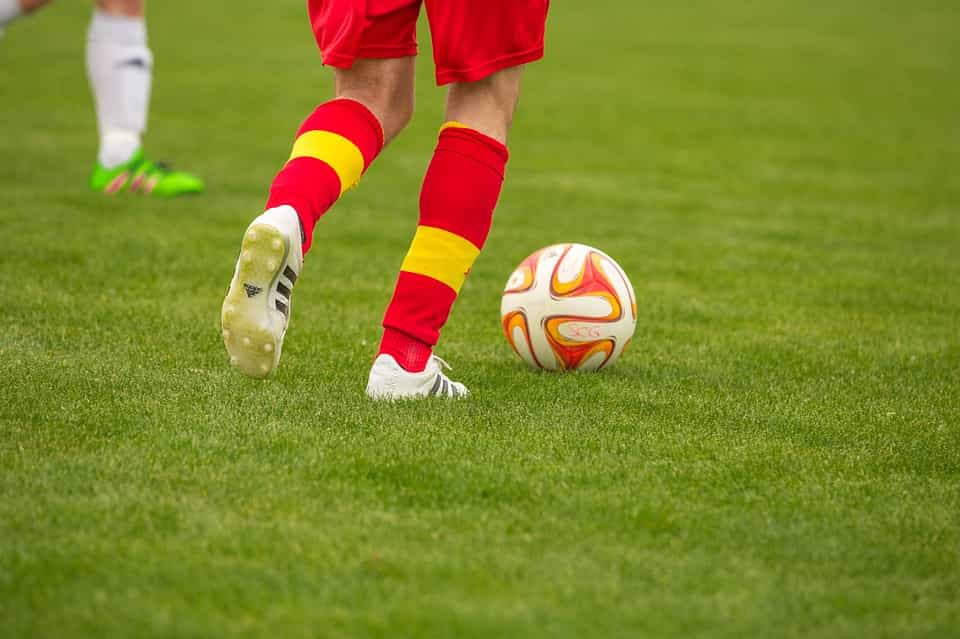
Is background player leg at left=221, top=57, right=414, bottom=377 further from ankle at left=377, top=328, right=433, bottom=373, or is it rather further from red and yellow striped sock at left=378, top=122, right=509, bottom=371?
ankle at left=377, top=328, right=433, bottom=373

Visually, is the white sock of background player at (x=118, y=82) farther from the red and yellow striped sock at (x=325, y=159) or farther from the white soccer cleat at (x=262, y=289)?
the white soccer cleat at (x=262, y=289)

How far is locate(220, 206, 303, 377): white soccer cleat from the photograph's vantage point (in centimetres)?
283

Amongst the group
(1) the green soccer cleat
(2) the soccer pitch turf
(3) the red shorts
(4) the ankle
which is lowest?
(1) the green soccer cleat

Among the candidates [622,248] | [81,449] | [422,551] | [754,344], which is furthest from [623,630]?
[622,248]

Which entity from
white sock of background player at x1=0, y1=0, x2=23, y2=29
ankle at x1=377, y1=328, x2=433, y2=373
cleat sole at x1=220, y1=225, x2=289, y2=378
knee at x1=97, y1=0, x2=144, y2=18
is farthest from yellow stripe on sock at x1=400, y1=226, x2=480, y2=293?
knee at x1=97, y1=0, x2=144, y2=18

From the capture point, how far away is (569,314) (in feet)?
12.0

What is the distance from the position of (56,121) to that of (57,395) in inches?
253

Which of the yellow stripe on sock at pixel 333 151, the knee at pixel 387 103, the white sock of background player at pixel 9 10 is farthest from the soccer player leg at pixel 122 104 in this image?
the yellow stripe on sock at pixel 333 151

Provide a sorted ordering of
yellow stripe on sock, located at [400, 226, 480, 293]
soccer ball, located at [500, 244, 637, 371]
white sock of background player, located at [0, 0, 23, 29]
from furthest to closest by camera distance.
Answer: white sock of background player, located at [0, 0, 23, 29] → soccer ball, located at [500, 244, 637, 371] → yellow stripe on sock, located at [400, 226, 480, 293]

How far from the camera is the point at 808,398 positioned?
3510 mm

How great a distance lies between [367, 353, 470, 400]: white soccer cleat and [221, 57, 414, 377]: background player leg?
32 cm

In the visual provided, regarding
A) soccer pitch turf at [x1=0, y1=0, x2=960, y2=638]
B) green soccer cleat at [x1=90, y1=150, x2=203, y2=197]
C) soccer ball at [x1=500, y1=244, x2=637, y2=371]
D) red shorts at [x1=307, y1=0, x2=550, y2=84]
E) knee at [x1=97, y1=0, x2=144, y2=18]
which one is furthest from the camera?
knee at [x1=97, y1=0, x2=144, y2=18]

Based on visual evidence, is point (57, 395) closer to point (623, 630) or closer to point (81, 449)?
point (81, 449)

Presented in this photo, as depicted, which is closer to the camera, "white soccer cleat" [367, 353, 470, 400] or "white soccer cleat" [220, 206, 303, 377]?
"white soccer cleat" [220, 206, 303, 377]
